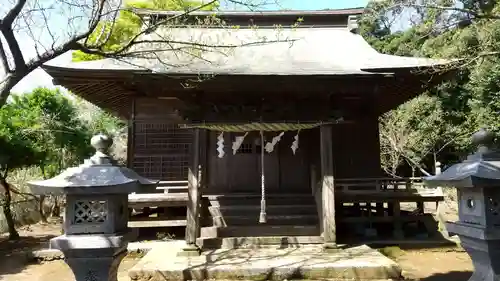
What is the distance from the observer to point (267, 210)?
372 inches

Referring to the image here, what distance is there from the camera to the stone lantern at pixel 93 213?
4.12 meters

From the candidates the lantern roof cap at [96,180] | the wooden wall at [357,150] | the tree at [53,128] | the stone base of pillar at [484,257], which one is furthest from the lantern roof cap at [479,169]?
the tree at [53,128]

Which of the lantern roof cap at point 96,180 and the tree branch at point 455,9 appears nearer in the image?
the lantern roof cap at point 96,180

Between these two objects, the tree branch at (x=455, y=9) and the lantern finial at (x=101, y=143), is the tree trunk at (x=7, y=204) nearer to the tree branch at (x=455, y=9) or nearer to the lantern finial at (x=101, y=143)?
the lantern finial at (x=101, y=143)

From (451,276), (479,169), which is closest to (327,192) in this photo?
(451,276)

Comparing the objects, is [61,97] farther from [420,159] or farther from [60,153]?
[420,159]

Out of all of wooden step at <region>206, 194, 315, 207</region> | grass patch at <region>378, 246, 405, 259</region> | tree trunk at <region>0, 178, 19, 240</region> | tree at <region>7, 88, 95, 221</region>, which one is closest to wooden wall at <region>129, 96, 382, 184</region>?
wooden step at <region>206, 194, 315, 207</region>

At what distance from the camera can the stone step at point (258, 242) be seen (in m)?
8.49

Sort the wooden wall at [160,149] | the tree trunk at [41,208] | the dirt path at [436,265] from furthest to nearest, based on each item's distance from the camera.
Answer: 1. the tree trunk at [41,208]
2. the wooden wall at [160,149]
3. the dirt path at [436,265]

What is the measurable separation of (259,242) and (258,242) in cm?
2

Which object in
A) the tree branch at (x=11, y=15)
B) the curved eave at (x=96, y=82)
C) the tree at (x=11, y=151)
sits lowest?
the tree at (x=11, y=151)

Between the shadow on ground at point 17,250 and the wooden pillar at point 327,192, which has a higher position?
the wooden pillar at point 327,192

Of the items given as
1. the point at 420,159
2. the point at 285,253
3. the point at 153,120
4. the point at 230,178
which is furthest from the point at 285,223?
the point at 420,159

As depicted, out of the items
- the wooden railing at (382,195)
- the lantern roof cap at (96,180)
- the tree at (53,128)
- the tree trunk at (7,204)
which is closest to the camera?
the lantern roof cap at (96,180)
